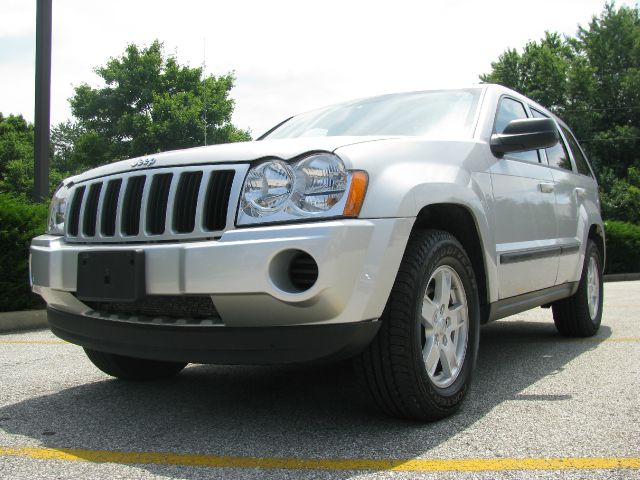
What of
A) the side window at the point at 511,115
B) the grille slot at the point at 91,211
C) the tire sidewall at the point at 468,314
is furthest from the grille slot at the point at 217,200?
the side window at the point at 511,115

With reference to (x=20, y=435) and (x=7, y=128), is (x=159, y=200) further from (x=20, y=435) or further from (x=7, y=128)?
(x=7, y=128)

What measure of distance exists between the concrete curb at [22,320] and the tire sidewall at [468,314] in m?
4.54

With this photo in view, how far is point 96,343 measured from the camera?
290 cm

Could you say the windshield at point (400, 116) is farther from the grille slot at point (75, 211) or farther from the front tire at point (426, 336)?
the grille slot at point (75, 211)

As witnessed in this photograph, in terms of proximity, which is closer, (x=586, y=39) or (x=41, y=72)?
(x=41, y=72)

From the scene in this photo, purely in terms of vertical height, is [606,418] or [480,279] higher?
[480,279]

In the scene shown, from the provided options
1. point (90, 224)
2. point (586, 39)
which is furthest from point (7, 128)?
point (90, 224)

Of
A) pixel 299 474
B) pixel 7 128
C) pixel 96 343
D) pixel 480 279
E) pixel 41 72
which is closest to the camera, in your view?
pixel 299 474

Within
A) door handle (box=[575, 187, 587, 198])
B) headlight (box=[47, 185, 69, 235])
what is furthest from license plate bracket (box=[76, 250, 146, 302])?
door handle (box=[575, 187, 587, 198])

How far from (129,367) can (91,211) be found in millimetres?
1029

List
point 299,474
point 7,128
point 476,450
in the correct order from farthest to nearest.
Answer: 1. point 7,128
2. point 476,450
3. point 299,474

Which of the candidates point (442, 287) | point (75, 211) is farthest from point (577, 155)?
point (75, 211)

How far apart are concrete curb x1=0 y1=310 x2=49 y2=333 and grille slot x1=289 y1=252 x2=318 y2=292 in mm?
4563

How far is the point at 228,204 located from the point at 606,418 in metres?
1.90
